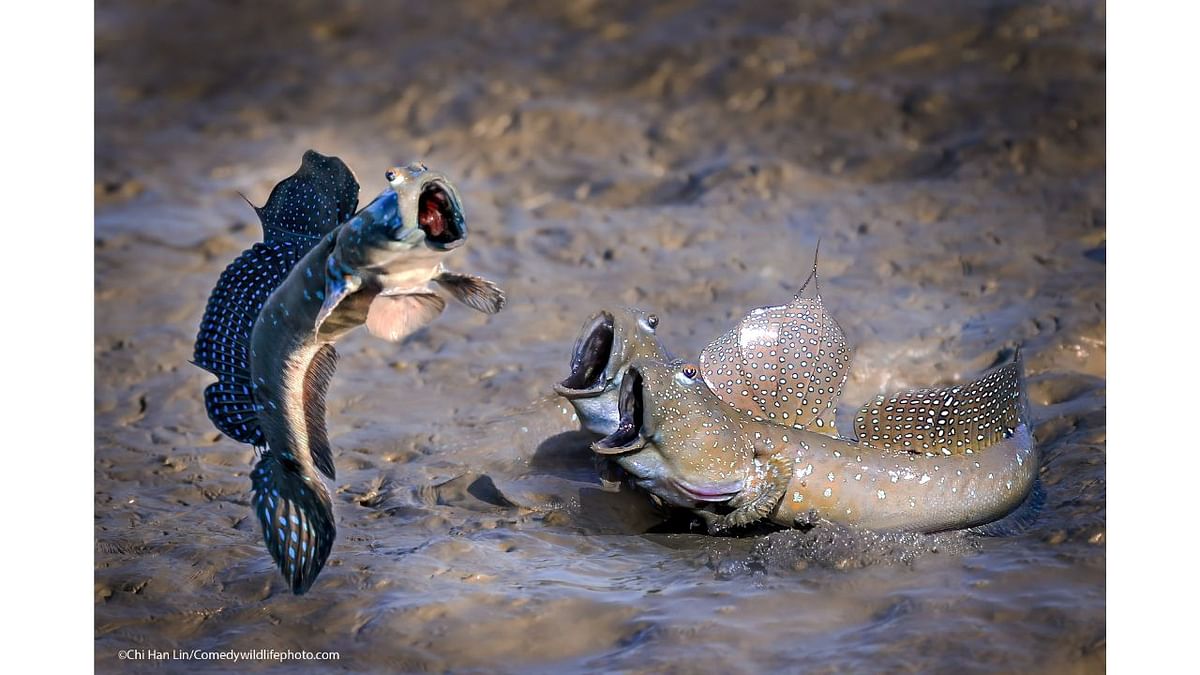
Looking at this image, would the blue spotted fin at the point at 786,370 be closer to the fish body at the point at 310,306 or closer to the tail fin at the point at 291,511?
the fish body at the point at 310,306

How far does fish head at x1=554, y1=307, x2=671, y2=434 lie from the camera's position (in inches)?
161

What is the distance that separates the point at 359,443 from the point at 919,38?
16.3 ft

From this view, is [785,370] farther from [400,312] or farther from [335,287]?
[335,287]

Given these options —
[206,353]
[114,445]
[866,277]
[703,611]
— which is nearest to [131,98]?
[114,445]

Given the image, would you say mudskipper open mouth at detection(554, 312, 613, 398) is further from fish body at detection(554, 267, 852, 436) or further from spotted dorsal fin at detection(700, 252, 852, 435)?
spotted dorsal fin at detection(700, 252, 852, 435)

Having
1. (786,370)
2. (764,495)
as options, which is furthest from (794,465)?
(786,370)

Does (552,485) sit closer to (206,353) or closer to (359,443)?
(359,443)

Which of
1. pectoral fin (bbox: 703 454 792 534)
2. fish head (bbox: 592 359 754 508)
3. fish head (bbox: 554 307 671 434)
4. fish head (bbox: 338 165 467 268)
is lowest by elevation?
pectoral fin (bbox: 703 454 792 534)

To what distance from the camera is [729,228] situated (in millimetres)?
6949

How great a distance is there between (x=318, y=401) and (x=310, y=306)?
1.18ft

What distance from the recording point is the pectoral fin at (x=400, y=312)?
3.14 metres

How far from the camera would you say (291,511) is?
3.46m

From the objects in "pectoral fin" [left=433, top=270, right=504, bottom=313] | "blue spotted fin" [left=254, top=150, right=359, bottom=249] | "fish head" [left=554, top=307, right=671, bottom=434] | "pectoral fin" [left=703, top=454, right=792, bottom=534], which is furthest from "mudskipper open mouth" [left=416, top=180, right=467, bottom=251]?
"pectoral fin" [left=703, top=454, right=792, bottom=534]

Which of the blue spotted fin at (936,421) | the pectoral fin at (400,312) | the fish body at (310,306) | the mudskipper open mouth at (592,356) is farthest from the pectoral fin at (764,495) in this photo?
the pectoral fin at (400,312)
